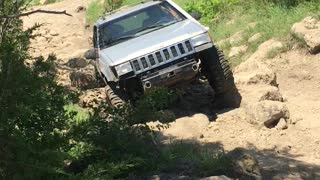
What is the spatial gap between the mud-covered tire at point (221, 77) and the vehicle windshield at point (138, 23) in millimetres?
969

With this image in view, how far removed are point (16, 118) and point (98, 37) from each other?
4662mm

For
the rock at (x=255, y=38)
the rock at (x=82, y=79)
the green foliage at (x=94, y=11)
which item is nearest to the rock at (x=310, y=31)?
the rock at (x=255, y=38)

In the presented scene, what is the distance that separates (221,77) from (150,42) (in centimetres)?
103

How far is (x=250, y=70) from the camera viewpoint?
8.95 m

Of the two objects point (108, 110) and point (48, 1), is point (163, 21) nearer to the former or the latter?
point (108, 110)

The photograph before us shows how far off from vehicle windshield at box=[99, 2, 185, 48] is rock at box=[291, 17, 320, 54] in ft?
7.46

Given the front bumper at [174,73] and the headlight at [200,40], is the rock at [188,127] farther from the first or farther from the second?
the headlight at [200,40]

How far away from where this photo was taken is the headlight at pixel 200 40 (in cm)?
715

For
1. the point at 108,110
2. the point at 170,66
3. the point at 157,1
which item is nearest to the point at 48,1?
the point at 157,1

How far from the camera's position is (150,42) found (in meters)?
7.40

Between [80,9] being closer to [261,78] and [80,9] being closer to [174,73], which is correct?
[261,78]

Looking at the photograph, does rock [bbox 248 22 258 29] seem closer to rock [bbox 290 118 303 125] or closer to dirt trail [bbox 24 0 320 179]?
dirt trail [bbox 24 0 320 179]

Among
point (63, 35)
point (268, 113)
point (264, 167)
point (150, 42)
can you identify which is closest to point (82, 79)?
point (150, 42)

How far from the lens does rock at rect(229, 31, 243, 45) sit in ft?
34.4
